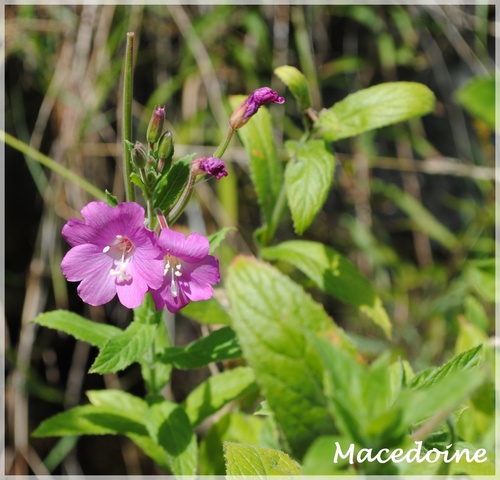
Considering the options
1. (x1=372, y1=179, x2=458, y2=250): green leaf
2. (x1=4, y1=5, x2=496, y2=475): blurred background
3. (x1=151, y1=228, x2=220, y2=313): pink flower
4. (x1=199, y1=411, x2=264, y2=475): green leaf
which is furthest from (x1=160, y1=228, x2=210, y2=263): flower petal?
(x1=372, y1=179, x2=458, y2=250): green leaf

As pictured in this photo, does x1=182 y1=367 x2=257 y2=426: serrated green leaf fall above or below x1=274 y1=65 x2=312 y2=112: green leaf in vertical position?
below

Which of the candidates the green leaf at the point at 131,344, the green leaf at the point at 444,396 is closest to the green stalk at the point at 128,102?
the green leaf at the point at 131,344

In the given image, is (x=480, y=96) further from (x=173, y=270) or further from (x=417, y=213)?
(x=417, y=213)

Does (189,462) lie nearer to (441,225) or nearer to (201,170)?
(201,170)

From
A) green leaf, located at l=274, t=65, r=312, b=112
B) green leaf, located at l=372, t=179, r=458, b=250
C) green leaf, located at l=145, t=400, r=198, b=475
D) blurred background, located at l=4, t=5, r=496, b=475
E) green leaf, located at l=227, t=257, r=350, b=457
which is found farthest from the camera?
green leaf, located at l=372, t=179, r=458, b=250

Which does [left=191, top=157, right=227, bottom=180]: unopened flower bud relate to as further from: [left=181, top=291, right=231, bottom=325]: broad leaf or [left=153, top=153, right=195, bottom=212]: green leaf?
[left=181, top=291, right=231, bottom=325]: broad leaf

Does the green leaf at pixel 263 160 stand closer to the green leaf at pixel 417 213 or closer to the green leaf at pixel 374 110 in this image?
the green leaf at pixel 374 110
